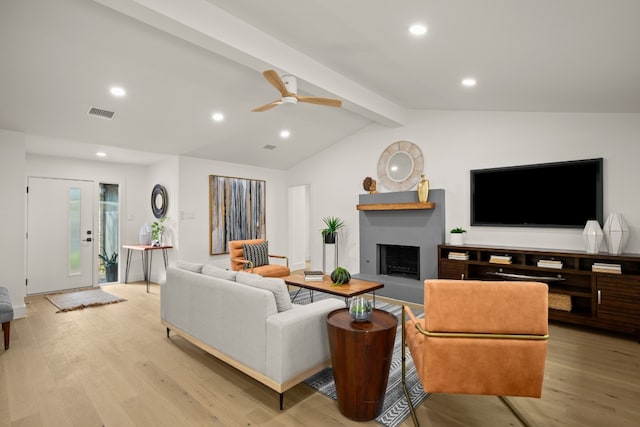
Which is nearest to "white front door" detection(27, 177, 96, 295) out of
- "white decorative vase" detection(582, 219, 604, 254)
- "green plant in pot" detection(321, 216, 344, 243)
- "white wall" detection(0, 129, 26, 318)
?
"white wall" detection(0, 129, 26, 318)

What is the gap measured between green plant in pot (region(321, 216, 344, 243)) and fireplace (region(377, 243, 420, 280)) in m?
0.93

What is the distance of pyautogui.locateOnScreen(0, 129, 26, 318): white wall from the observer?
428cm

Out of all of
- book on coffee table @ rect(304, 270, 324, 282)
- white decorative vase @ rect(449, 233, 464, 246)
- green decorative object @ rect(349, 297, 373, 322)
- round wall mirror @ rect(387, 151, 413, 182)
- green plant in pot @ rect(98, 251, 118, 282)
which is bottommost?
green plant in pot @ rect(98, 251, 118, 282)

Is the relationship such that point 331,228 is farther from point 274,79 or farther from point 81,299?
point 81,299

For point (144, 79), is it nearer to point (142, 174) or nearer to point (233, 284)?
point (233, 284)

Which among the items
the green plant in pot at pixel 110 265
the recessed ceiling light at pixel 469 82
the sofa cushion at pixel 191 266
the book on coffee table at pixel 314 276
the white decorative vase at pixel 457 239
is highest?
the recessed ceiling light at pixel 469 82

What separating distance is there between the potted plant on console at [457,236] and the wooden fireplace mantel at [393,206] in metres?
0.49

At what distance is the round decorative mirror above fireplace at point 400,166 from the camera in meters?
5.60

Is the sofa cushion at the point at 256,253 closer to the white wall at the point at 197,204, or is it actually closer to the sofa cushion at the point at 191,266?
the white wall at the point at 197,204

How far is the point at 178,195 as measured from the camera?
237 inches

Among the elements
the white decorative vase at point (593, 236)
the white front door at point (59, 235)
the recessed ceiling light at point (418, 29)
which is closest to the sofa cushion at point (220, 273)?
the recessed ceiling light at point (418, 29)

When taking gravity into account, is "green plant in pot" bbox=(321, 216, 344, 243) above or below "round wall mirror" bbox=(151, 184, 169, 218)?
below

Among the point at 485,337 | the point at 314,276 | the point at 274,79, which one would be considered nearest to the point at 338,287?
the point at 314,276

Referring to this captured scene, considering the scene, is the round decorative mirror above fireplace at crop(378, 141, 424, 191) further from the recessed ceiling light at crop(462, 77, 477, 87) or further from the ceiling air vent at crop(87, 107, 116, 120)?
the ceiling air vent at crop(87, 107, 116, 120)
